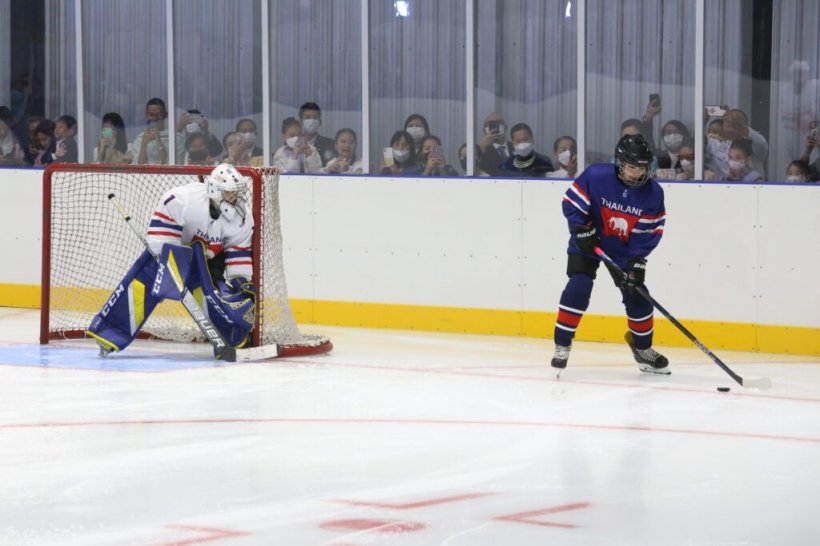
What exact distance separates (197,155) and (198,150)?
0.10ft

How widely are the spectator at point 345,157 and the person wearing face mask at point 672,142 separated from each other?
1.77 metres

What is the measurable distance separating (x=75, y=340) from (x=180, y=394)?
1844 mm

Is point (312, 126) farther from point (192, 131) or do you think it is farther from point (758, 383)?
point (758, 383)

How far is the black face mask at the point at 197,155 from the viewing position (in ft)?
31.1

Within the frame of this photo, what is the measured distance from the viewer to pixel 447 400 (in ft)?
20.4

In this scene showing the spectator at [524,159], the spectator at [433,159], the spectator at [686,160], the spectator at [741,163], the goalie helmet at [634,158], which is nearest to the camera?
the goalie helmet at [634,158]

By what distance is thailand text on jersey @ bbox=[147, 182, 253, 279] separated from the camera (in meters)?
7.18

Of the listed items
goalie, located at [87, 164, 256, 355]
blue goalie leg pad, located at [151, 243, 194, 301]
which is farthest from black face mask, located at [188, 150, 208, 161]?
blue goalie leg pad, located at [151, 243, 194, 301]

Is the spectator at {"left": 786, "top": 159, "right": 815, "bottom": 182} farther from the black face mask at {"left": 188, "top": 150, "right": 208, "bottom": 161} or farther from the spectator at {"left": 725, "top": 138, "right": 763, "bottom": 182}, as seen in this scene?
the black face mask at {"left": 188, "top": 150, "right": 208, "bottom": 161}

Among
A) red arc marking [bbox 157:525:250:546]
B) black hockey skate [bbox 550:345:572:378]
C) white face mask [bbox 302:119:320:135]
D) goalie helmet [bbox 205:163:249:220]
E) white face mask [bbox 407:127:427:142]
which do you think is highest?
white face mask [bbox 302:119:320:135]

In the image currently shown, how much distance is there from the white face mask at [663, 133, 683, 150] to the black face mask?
114 inches

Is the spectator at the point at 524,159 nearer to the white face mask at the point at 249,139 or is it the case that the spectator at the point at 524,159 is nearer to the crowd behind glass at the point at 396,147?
the crowd behind glass at the point at 396,147

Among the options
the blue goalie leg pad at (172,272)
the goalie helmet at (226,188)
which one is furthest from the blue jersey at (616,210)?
the blue goalie leg pad at (172,272)

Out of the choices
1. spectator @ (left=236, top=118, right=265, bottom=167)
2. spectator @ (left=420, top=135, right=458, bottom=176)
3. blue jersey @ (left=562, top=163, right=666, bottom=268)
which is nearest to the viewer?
blue jersey @ (left=562, top=163, right=666, bottom=268)
